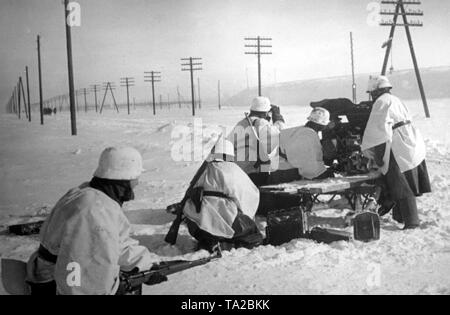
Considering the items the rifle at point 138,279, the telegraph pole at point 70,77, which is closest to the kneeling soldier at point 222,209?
the rifle at point 138,279

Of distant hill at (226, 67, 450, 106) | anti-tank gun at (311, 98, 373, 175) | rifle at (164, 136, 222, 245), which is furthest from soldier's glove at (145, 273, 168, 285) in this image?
distant hill at (226, 67, 450, 106)

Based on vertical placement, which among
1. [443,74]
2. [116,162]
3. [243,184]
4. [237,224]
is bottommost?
[237,224]

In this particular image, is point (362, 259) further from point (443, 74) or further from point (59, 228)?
point (443, 74)

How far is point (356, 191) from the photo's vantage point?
5.43 metres

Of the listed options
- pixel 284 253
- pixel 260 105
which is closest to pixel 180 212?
pixel 284 253

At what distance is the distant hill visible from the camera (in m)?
65.4

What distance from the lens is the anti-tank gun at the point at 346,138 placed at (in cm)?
577

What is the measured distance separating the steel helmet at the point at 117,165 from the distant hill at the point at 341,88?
61.8 meters

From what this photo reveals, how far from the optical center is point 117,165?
2602 millimetres

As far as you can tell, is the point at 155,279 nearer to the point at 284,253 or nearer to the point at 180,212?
the point at 284,253

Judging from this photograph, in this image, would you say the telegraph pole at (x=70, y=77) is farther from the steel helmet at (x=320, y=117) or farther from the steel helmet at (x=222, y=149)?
the steel helmet at (x=222, y=149)

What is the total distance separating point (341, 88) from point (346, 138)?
3026 inches
